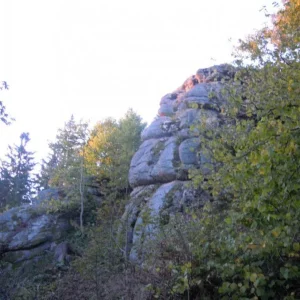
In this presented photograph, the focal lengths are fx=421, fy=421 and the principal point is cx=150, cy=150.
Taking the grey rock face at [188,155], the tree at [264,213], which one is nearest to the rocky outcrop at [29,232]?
the grey rock face at [188,155]

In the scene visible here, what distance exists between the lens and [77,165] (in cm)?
2373

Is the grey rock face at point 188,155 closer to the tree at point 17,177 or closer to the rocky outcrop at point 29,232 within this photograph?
the rocky outcrop at point 29,232

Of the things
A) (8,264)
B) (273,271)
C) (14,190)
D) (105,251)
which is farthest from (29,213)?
(273,271)

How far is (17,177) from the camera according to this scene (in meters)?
37.6

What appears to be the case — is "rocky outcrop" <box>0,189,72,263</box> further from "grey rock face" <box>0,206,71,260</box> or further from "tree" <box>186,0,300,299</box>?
"tree" <box>186,0,300,299</box>

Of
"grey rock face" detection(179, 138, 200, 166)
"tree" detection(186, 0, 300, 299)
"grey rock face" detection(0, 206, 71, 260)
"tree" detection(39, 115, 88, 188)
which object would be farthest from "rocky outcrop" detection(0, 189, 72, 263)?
"tree" detection(186, 0, 300, 299)

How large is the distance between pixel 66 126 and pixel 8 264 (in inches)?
355

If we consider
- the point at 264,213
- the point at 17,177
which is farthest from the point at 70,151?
the point at 264,213

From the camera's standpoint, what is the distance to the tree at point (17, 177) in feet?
116

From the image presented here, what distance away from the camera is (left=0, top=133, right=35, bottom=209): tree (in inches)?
1394

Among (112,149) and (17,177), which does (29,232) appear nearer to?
(112,149)

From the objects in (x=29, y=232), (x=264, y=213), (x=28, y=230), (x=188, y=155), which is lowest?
(x=264, y=213)

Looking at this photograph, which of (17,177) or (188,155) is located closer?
(188,155)

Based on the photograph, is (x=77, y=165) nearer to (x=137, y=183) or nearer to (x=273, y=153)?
(x=137, y=183)
